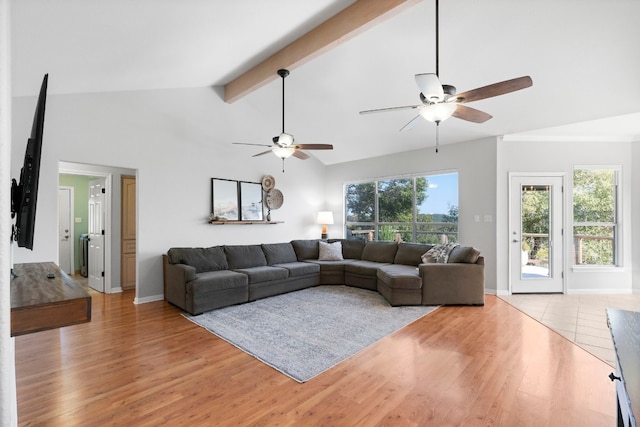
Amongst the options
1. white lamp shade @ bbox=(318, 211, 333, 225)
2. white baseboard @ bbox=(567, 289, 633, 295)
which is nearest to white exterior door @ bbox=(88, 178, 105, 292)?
white lamp shade @ bbox=(318, 211, 333, 225)

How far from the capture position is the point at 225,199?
563cm

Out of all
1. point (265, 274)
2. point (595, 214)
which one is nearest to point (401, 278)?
point (265, 274)

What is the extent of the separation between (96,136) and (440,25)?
4376 mm

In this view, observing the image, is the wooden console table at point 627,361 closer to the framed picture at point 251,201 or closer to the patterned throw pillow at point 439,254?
the patterned throw pillow at point 439,254

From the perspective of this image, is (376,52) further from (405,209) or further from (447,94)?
(405,209)

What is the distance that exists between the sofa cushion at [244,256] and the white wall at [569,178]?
3969 millimetres

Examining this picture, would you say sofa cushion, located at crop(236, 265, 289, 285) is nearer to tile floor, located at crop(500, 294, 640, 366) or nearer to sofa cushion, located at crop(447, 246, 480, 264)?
sofa cushion, located at crop(447, 246, 480, 264)

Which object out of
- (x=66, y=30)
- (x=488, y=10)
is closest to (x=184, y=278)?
(x=66, y=30)

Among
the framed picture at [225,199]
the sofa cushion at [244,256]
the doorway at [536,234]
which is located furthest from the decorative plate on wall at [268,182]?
the doorway at [536,234]

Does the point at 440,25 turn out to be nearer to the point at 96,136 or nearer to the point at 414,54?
the point at 414,54

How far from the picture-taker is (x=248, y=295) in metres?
4.56

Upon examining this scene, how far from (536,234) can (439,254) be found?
5.81ft

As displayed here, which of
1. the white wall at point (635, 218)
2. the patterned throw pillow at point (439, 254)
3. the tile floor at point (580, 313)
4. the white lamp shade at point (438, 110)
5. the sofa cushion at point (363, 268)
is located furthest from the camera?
the sofa cushion at point (363, 268)

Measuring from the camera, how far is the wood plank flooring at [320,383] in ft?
6.59
